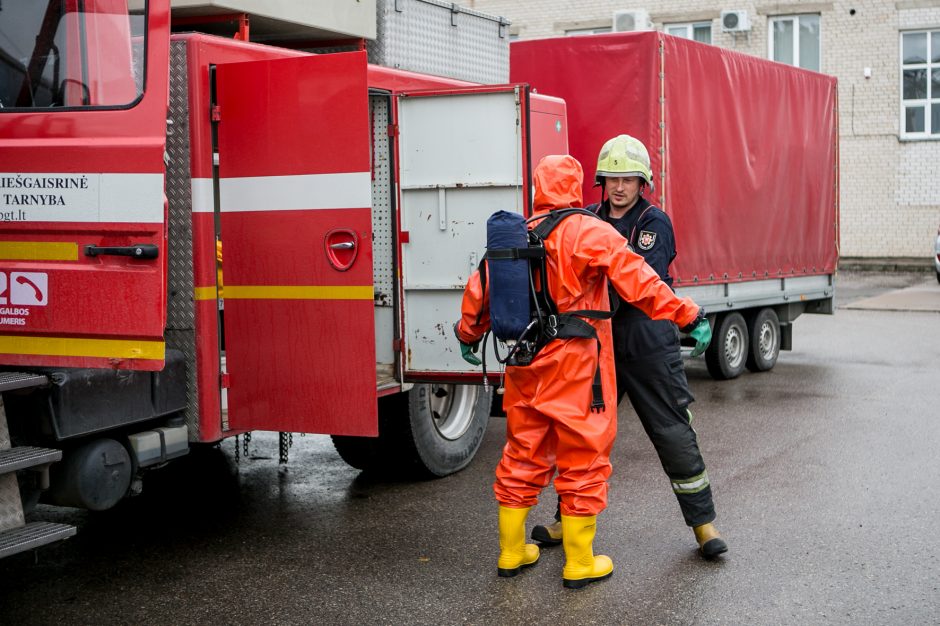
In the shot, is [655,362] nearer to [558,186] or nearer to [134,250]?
[558,186]

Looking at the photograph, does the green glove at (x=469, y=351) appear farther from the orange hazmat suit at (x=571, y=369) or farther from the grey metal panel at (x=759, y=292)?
the grey metal panel at (x=759, y=292)

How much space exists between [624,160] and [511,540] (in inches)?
71.6

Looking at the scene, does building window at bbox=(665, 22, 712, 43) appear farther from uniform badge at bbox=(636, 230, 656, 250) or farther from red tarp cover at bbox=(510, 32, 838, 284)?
uniform badge at bbox=(636, 230, 656, 250)

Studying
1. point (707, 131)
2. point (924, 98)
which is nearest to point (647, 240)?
point (707, 131)

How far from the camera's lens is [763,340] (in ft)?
39.6

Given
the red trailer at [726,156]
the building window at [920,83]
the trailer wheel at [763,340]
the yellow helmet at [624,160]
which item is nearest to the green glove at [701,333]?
the yellow helmet at [624,160]

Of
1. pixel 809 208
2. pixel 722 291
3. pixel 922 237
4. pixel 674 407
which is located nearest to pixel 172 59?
pixel 674 407

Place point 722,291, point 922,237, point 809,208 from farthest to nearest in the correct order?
point 922,237 → point 809,208 → point 722,291

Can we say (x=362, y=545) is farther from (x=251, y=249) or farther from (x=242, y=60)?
(x=242, y=60)

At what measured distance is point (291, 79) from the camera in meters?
5.49

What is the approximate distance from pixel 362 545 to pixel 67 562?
1.40 m

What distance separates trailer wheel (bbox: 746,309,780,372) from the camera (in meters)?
11.7

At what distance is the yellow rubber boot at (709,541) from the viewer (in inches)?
217

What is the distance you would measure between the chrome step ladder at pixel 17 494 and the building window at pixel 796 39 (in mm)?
22687
